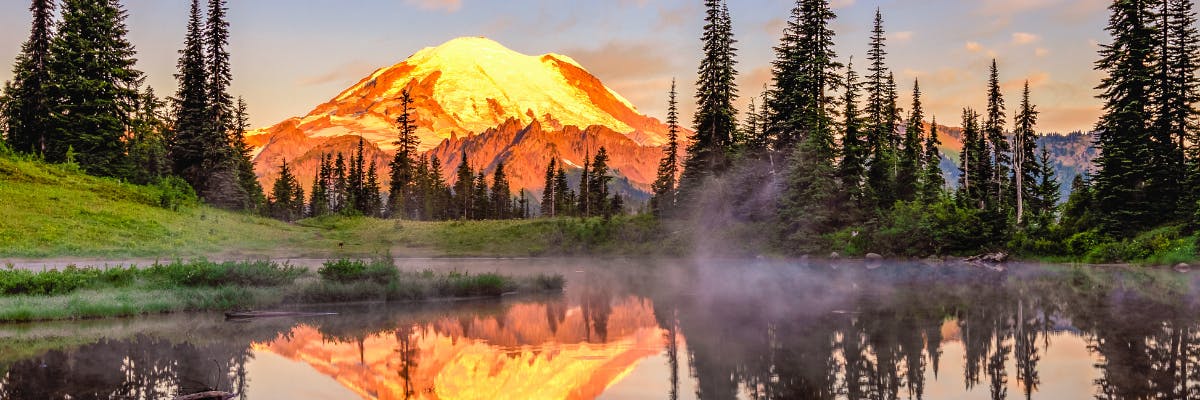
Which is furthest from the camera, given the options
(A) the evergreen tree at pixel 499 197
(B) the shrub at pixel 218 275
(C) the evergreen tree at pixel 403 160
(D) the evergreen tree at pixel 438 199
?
(A) the evergreen tree at pixel 499 197

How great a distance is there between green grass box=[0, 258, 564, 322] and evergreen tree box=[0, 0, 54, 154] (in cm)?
3678

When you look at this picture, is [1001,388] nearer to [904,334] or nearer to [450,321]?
[904,334]

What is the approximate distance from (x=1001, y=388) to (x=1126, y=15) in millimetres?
50091

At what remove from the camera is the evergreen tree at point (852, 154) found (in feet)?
198

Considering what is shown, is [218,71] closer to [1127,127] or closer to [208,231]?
[208,231]

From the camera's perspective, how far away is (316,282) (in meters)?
28.6

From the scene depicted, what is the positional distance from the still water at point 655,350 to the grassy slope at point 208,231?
19.8 m

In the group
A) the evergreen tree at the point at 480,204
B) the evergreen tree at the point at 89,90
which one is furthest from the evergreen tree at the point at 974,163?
the evergreen tree at the point at 480,204

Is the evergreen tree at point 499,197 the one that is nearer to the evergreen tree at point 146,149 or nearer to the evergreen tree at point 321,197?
the evergreen tree at point 321,197

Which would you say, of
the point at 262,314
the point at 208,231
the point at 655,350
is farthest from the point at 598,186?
the point at 655,350

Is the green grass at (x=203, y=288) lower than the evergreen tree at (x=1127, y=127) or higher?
lower

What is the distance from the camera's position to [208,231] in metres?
48.8

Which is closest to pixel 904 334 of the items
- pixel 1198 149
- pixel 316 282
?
pixel 316 282

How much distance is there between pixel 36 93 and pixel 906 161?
212ft
